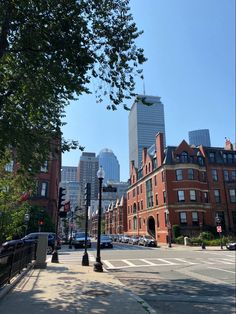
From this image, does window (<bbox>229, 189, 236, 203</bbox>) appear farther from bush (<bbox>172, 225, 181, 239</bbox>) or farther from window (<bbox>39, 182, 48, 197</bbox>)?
window (<bbox>39, 182, 48, 197</bbox>)

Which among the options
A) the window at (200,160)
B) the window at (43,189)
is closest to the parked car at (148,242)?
the window at (43,189)

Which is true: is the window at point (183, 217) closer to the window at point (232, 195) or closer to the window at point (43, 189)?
the window at point (232, 195)

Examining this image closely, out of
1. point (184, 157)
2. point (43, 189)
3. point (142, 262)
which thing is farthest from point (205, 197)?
point (142, 262)

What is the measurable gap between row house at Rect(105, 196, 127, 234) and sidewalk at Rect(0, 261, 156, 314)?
8259cm

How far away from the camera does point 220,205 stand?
57.5m

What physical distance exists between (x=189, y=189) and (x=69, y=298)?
157 feet

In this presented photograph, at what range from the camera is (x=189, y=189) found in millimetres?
54188

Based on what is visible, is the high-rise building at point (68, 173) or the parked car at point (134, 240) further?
the high-rise building at point (68, 173)

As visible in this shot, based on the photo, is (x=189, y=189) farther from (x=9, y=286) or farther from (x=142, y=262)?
(x=9, y=286)

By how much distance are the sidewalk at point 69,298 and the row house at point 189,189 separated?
40.3m

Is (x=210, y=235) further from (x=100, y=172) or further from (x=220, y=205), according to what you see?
(x=100, y=172)

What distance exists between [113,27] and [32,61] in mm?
3284

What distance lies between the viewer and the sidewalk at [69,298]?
6993 millimetres

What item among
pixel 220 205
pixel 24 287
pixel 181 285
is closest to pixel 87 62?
pixel 24 287
